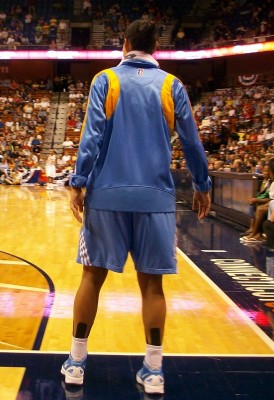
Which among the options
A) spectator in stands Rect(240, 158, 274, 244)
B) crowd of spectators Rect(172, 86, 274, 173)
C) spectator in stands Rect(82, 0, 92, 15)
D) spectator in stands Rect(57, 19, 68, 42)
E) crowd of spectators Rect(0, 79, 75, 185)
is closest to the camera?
spectator in stands Rect(240, 158, 274, 244)

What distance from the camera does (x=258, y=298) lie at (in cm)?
461

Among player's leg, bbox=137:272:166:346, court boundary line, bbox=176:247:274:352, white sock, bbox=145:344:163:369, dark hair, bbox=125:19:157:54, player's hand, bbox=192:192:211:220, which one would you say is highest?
dark hair, bbox=125:19:157:54

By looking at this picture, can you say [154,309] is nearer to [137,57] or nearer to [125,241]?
[125,241]

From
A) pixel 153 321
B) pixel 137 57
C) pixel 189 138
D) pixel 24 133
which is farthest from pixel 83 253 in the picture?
pixel 24 133

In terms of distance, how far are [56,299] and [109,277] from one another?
38.3 inches

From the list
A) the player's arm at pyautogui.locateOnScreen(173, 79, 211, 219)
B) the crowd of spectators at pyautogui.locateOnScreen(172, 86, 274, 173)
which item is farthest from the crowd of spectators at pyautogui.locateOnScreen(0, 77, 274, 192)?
the player's arm at pyautogui.locateOnScreen(173, 79, 211, 219)

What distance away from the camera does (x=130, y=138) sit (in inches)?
101

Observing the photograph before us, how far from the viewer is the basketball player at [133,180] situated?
2.56 metres

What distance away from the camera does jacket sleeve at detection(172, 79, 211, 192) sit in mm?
2629

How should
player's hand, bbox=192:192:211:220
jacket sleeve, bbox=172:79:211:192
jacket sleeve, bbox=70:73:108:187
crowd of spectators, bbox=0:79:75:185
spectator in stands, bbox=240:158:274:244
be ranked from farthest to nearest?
crowd of spectators, bbox=0:79:75:185 → spectator in stands, bbox=240:158:274:244 → player's hand, bbox=192:192:211:220 → jacket sleeve, bbox=172:79:211:192 → jacket sleeve, bbox=70:73:108:187

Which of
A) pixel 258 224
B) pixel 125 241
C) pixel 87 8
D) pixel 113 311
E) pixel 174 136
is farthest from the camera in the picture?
pixel 87 8

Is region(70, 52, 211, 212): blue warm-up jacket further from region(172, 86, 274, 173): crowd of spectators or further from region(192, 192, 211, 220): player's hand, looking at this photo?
region(172, 86, 274, 173): crowd of spectators

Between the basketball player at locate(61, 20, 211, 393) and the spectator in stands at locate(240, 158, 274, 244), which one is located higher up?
the basketball player at locate(61, 20, 211, 393)

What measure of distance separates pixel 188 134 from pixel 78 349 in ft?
3.73
